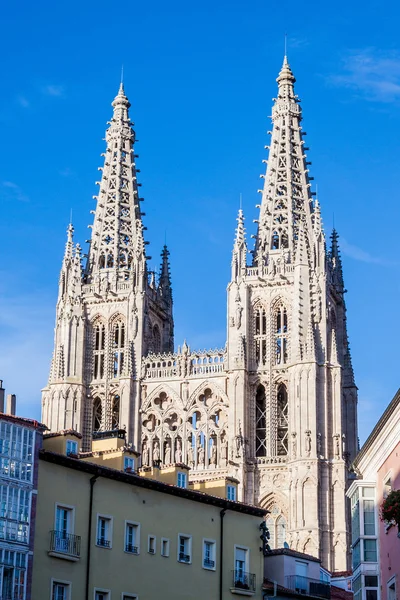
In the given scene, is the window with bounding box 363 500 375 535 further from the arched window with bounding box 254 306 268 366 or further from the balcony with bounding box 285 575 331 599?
the arched window with bounding box 254 306 268 366

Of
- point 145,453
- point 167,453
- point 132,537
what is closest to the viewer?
point 132,537

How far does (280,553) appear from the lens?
231 feet

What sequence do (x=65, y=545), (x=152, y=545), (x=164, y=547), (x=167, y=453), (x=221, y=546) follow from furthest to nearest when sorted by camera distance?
(x=167, y=453), (x=221, y=546), (x=164, y=547), (x=152, y=545), (x=65, y=545)

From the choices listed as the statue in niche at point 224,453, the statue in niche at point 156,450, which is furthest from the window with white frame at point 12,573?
the statue in niche at point 156,450

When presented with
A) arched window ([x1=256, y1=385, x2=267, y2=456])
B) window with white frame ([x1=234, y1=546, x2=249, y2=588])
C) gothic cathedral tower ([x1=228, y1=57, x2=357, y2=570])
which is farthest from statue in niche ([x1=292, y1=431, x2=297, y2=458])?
window with white frame ([x1=234, y1=546, x2=249, y2=588])

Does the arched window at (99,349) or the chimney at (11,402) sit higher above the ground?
the arched window at (99,349)

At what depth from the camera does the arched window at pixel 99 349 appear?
120m

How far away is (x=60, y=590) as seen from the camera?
57.9 meters

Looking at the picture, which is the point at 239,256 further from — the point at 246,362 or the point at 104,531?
the point at 104,531

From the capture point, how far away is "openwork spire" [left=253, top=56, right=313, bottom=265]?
119812 millimetres

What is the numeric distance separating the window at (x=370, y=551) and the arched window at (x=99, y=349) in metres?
63.6

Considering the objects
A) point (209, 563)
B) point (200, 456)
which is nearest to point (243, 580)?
point (209, 563)

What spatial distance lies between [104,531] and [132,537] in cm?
149

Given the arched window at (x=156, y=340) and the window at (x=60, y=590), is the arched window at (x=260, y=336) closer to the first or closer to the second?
the arched window at (x=156, y=340)
